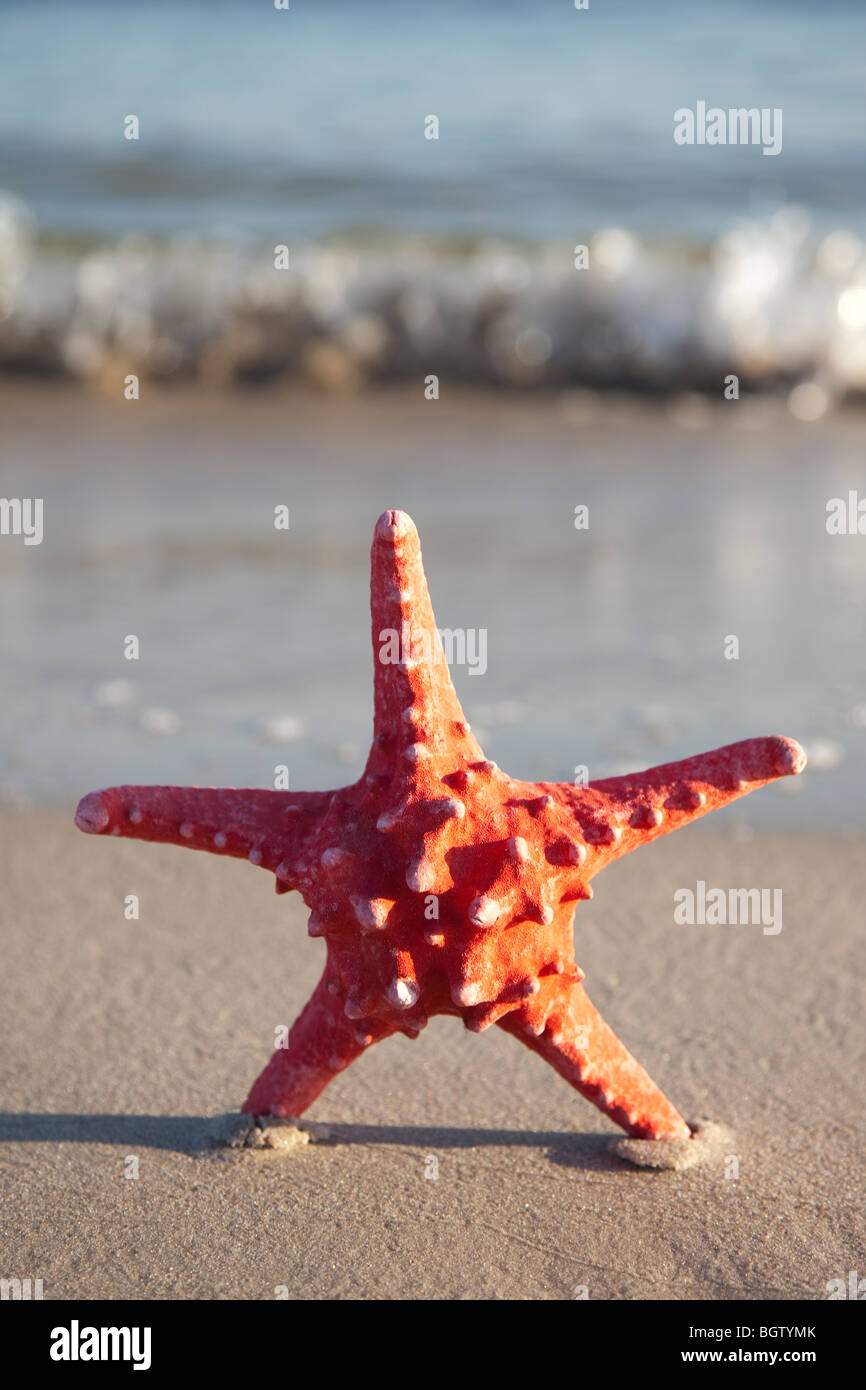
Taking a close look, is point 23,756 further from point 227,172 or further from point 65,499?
point 227,172

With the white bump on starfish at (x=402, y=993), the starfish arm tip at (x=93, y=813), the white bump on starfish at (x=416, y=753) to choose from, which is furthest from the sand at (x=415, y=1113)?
the white bump on starfish at (x=416, y=753)

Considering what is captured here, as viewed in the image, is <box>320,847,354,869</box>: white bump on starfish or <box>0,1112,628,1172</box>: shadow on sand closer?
<box>320,847,354,869</box>: white bump on starfish

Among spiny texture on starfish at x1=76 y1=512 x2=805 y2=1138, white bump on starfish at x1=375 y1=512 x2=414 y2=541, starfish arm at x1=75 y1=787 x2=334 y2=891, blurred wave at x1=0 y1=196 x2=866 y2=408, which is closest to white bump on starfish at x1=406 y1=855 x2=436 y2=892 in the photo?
spiny texture on starfish at x1=76 y1=512 x2=805 y2=1138

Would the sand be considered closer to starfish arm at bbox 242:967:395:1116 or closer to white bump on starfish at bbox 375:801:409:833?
starfish arm at bbox 242:967:395:1116

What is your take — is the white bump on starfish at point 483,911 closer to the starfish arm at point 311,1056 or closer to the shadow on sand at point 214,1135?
the starfish arm at point 311,1056

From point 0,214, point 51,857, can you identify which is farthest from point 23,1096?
point 0,214

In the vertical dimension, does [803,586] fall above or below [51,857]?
above

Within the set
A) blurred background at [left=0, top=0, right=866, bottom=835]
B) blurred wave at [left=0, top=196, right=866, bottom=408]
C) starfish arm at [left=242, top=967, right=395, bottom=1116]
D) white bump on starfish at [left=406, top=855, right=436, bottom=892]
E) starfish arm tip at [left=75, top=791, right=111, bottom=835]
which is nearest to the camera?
white bump on starfish at [left=406, top=855, right=436, bottom=892]
